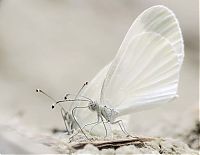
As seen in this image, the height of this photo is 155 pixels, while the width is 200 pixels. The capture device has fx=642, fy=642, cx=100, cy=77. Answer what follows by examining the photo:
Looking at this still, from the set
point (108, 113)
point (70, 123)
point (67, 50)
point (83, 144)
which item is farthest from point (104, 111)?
point (67, 50)

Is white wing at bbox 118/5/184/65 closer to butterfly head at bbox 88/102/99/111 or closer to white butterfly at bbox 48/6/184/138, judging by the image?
white butterfly at bbox 48/6/184/138

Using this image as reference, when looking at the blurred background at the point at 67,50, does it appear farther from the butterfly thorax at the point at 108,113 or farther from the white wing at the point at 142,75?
the butterfly thorax at the point at 108,113

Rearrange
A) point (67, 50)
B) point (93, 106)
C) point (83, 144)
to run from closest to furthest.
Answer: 1. point (83, 144)
2. point (93, 106)
3. point (67, 50)

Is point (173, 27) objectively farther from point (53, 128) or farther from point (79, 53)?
point (79, 53)

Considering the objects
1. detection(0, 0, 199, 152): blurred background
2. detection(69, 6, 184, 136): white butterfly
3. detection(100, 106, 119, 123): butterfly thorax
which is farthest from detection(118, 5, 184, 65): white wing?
detection(0, 0, 199, 152): blurred background

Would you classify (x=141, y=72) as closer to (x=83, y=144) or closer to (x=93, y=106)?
(x=93, y=106)

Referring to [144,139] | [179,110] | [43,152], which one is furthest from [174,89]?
[179,110]
